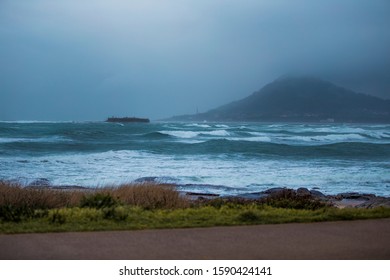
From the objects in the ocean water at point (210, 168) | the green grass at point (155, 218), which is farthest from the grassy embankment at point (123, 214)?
the ocean water at point (210, 168)

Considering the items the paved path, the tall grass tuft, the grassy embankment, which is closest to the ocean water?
the tall grass tuft

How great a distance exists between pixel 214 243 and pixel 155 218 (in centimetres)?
166

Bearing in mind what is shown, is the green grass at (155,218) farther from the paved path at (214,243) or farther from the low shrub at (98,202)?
the low shrub at (98,202)

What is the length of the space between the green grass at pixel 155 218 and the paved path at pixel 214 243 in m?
0.31

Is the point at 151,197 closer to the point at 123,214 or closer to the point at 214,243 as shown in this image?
the point at 123,214

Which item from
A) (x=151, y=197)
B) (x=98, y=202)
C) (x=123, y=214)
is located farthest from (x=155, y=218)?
(x=151, y=197)

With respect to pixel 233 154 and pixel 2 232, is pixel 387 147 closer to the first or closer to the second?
pixel 233 154

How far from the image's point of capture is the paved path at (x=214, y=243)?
5398 millimetres

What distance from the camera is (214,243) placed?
595 centimetres

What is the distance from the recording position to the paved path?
5.40m

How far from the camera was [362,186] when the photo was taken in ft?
57.7

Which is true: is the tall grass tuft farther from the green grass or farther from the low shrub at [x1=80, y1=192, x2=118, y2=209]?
the green grass
